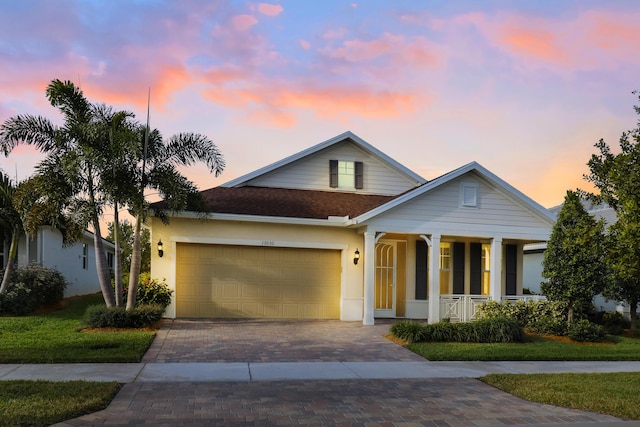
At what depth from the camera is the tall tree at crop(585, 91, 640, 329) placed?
27.4ft

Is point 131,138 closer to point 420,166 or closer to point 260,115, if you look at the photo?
point 260,115

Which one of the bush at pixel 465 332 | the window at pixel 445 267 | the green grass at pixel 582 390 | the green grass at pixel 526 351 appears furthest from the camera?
the window at pixel 445 267

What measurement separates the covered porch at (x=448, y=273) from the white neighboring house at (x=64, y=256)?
391 inches

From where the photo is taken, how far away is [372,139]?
20.6 metres

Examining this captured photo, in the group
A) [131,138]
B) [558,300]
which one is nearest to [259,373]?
[131,138]

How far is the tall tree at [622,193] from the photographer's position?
8359mm

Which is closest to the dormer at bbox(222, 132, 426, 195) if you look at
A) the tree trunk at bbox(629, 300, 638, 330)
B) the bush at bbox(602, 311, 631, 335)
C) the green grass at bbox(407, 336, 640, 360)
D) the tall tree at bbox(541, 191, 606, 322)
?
the tall tree at bbox(541, 191, 606, 322)

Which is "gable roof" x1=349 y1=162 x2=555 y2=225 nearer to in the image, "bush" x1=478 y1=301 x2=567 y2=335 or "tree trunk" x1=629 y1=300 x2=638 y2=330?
"bush" x1=478 y1=301 x2=567 y2=335

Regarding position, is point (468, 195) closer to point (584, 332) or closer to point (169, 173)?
point (584, 332)

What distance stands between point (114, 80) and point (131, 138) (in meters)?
4.07

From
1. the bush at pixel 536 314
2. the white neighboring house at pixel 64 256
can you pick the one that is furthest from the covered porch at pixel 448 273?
the white neighboring house at pixel 64 256

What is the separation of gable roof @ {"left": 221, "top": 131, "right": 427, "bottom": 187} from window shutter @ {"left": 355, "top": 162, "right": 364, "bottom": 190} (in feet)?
2.00

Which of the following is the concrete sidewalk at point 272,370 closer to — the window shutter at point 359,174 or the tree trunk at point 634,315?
the tree trunk at point 634,315

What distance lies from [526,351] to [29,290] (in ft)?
44.4
